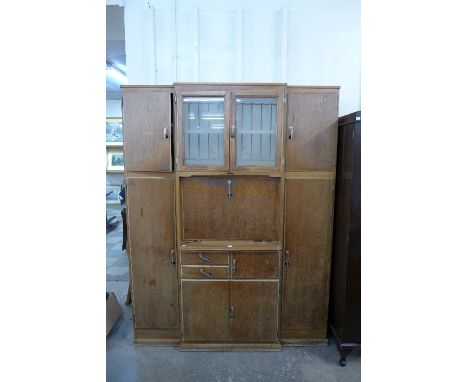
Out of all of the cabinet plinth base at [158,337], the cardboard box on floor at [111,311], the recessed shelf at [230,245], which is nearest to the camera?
the recessed shelf at [230,245]

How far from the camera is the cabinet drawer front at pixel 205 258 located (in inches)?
79.9

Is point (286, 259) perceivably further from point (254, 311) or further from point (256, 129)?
point (256, 129)

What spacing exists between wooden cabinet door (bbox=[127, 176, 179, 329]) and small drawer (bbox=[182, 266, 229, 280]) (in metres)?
0.12

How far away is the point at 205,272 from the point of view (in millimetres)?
2033

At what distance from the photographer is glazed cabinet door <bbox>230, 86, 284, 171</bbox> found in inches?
74.3

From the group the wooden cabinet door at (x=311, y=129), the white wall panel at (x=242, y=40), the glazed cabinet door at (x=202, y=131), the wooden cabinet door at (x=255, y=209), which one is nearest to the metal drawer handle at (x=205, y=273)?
the wooden cabinet door at (x=255, y=209)

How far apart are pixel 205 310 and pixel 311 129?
160 cm

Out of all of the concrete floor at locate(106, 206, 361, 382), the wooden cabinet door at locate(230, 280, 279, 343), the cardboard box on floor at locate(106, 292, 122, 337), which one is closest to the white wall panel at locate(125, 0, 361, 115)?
the wooden cabinet door at locate(230, 280, 279, 343)

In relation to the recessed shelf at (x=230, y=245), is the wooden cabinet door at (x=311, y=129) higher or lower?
higher

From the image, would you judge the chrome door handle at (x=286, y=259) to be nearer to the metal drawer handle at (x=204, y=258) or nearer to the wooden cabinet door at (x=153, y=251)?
the metal drawer handle at (x=204, y=258)

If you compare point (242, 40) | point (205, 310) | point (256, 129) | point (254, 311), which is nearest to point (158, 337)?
point (205, 310)

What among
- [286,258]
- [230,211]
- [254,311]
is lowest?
[254,311]
